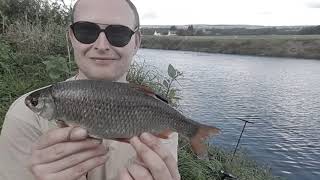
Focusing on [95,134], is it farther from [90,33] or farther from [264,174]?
[264,174]

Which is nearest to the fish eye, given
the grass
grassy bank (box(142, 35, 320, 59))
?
the grass

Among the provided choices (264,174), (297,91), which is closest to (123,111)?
(264,174)

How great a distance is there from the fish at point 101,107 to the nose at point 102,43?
0.51 metres

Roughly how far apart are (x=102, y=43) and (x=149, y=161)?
35.7 inches

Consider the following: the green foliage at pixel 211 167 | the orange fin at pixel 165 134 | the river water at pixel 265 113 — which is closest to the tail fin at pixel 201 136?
the orange fin at pixel 165 134

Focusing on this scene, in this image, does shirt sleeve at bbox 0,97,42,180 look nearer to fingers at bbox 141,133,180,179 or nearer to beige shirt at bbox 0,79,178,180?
beige shirt at bbox 0,79,178,180

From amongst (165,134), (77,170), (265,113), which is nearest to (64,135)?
(77,170)

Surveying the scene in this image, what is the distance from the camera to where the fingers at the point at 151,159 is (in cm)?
206

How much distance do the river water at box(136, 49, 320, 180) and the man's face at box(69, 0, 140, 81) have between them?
964 cm

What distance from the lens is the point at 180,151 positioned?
24.2ft

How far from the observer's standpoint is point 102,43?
2623 millimetres

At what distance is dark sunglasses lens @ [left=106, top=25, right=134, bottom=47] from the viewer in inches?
103

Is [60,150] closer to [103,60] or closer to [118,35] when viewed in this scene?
[103,60]

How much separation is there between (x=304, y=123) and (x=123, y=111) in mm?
20098
